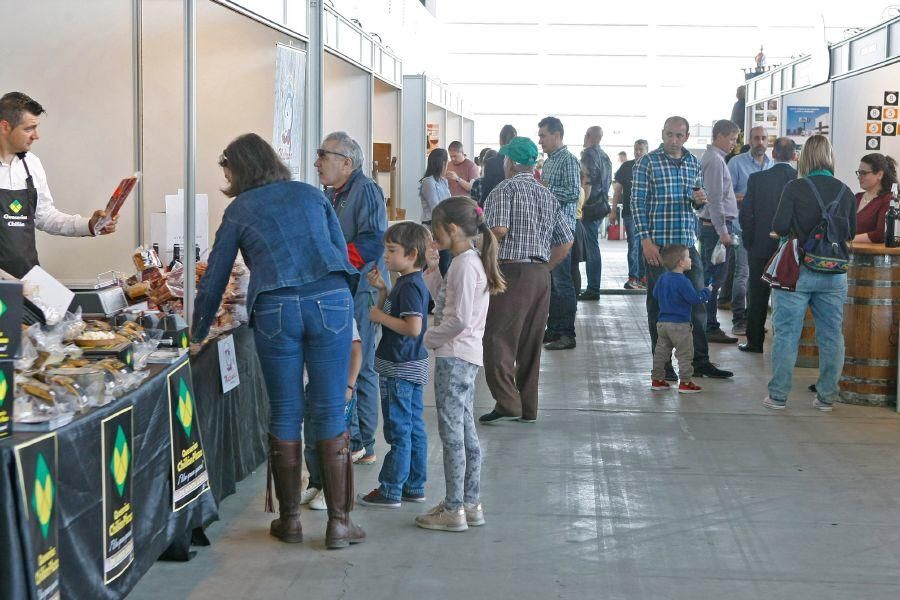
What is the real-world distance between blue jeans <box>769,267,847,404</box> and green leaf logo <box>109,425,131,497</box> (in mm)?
4113

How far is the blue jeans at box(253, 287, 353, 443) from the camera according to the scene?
3568 mm

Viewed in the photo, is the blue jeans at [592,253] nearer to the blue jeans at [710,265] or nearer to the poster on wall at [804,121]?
the blue jeans at [710,265]

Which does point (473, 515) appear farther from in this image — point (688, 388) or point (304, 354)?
point (688, 388)

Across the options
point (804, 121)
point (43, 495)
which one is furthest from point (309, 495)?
point (804, 121)

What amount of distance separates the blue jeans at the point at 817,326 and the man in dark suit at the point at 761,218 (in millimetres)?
1579

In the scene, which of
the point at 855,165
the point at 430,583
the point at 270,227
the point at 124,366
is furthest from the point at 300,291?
the point at 855,165

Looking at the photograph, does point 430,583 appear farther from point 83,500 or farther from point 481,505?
point 83,500

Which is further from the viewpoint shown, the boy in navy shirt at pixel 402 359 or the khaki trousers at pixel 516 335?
the khaki trousers at pixel 516 335

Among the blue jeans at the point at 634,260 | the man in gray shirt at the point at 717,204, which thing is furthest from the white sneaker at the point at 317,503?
the blue jeans at the point at 634,260

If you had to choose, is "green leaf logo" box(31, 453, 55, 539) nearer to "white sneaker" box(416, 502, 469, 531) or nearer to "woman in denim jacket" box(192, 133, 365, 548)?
"woman in denim jacket" box(192, 133, 365, 548)

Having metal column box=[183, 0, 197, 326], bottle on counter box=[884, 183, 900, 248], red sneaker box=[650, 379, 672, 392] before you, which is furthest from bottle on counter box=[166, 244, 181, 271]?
bottle on counter box=[884, 183, 900, 248]

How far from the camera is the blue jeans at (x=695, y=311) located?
6.80 metres

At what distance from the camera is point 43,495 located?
247 centimetres

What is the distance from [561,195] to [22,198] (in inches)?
146
